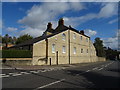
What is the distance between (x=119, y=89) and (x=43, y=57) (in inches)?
724

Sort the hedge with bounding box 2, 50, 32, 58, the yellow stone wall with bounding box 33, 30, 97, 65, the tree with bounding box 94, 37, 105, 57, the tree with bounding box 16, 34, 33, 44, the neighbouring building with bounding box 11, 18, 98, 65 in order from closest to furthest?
the hedge with bounding box 2, 50, 32, 58 < the yellow stone wall with bounding box 33, 30, 97, 65 < the neighbouring building with bounding box 11, 18, 98, 65 < the tree with bounding box 16, 34, 33, 44 < the tree with bounding box 94, 37, 105, 57

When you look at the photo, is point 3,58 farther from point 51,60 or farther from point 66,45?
point 66,45

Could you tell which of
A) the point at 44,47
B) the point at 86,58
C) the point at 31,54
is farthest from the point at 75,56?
the point at 31,54

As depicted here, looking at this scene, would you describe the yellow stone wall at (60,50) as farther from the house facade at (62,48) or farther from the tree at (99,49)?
the tree at (99,49)

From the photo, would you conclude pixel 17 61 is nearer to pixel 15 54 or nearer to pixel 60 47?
pixel 15 54

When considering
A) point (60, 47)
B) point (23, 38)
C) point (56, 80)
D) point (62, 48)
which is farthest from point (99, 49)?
point (56, 80)

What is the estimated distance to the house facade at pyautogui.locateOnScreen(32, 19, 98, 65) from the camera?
23891mm

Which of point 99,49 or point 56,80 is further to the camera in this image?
point 99,49

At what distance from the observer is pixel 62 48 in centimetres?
2858

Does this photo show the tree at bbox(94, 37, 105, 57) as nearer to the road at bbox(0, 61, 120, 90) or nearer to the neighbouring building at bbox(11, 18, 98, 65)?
the neighbouring building at bbox(11, 18, 98, 65)

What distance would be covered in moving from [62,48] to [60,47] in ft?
2.99

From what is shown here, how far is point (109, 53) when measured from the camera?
104 metres

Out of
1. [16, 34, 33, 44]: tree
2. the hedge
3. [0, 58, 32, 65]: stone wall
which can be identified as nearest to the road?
[0, 58, 32, 65]: stone wall

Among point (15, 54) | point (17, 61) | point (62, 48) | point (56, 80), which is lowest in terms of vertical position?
point (56, 80)
